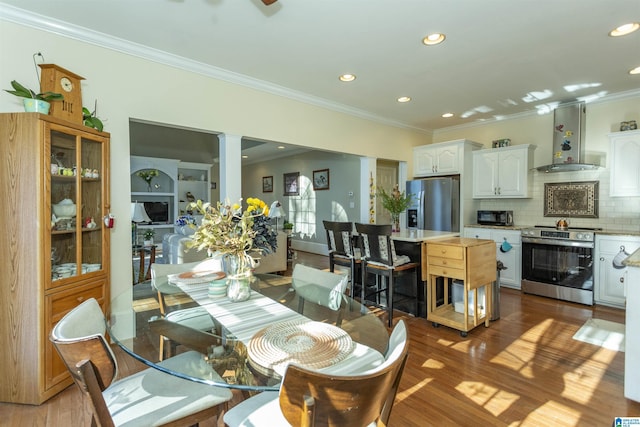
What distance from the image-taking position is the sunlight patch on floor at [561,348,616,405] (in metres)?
2.05

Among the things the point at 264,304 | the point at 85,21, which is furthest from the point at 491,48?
the point at 85,21

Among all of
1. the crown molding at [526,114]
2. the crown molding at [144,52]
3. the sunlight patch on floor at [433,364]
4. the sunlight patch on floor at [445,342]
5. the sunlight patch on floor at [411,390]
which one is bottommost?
the sunlight patch on floor at [411,390]

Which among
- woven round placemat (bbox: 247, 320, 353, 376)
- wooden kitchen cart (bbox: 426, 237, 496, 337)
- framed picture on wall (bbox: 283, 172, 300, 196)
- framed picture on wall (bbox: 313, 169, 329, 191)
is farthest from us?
framed picture on wall (bbox: 283, 172, 300, 196)

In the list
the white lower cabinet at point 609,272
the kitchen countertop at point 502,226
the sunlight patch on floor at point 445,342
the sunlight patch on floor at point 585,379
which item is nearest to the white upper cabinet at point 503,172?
the kitchen countertop at point 502,226

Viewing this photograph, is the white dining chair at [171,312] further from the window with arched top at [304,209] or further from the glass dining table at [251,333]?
the window with arched top at [304,209]

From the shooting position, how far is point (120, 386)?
136 cm

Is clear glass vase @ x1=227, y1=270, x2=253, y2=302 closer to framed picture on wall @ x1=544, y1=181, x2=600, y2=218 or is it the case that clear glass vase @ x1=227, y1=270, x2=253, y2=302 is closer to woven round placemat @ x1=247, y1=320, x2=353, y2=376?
woven round placemat @ x1=247, y1=320, x2=353, y2=376

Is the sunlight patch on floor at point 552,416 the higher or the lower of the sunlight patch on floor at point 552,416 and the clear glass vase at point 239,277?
the lower

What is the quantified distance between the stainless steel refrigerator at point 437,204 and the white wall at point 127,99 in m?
2.34

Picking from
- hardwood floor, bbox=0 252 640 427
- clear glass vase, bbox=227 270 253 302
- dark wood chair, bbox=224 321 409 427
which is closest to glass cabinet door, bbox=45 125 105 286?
hardwood floor, bbox=0 252 640 427

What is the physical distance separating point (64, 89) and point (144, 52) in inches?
32.8

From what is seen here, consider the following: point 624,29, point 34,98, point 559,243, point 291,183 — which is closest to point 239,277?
point 34,98

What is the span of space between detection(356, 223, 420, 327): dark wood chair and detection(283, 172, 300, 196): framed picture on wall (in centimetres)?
541

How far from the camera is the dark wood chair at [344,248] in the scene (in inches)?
137
